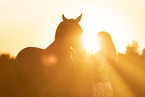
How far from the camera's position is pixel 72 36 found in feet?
27.8

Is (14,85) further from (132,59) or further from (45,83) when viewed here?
(132,59)

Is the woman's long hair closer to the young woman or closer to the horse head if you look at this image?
the young woman

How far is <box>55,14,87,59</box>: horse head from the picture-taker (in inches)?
328

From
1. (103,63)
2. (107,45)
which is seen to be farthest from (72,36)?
(103,63)

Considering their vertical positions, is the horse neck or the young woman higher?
the horse neck

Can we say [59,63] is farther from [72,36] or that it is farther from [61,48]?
[72,36]

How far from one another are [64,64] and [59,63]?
14 cm

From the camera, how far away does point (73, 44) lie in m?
8.38

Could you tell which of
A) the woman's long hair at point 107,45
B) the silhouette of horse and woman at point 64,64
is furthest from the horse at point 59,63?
the woman's long hair at point 107,45

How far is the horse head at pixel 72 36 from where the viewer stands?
328 inches

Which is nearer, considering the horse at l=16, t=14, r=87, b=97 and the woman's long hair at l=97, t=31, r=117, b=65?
the horse at l=16, t=14, r=87, b=97

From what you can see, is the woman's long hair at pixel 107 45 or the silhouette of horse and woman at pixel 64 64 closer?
the silhouette of horse and woman at pixel 64 64

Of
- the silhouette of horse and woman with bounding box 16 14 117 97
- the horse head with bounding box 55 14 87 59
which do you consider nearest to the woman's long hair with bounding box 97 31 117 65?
the silhouette of horse and woman with bounding box 16 14 117 97

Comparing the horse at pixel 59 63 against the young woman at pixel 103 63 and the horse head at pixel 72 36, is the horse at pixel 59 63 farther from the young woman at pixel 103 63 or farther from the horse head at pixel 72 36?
the young woman at pixel 103 63
